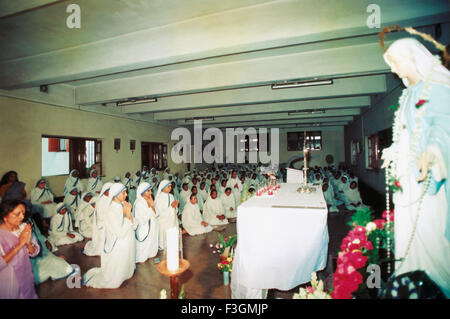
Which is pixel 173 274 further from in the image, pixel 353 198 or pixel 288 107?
pixel 288 107

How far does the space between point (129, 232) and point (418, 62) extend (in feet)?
14.2

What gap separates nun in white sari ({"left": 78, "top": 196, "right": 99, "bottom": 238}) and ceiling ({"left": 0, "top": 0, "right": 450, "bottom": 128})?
340cm

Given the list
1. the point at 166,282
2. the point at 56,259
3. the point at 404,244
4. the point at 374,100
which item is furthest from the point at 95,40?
the point at 374,100

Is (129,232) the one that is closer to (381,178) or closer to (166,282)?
(166,282)

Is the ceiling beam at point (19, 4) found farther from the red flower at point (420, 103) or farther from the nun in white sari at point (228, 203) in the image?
the nun in white sari at point (228, 203)

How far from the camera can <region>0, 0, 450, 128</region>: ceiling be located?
3840mm

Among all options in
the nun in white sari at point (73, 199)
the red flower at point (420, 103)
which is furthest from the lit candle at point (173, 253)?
the nun in white sari at point (73, 199)

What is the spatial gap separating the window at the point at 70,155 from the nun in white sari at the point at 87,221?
13.5 feet

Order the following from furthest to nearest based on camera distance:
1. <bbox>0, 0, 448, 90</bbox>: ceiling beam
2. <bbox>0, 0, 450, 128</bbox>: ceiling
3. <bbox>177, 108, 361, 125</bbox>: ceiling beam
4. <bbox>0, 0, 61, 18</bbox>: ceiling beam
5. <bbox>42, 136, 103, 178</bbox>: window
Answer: <bbox>177, 108, 361, 125</bbox>: ceiling beam, <bbox>42, 136, 103, 178</bbox>: window, <bbox>0, 0, 450, 128</bbox>: ceiling, <bbox>0, 0, 448, 90</bbox>: ceiling beam, <bbox>0, 0, 61, 18</bbox>: ceiling beam

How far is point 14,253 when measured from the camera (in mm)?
2701

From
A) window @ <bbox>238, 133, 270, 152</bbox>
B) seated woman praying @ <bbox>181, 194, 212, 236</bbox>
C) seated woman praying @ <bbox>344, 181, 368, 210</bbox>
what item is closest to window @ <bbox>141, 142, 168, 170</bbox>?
seated woman praying @ <bbox>181, 194, 212, 236</bbox>

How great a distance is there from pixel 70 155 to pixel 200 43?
28.3ft

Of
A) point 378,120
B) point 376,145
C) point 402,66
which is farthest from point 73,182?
point 376,145

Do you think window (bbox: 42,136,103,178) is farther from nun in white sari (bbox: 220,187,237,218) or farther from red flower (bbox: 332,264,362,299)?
red flower (bbox: 332,264,362,299)
